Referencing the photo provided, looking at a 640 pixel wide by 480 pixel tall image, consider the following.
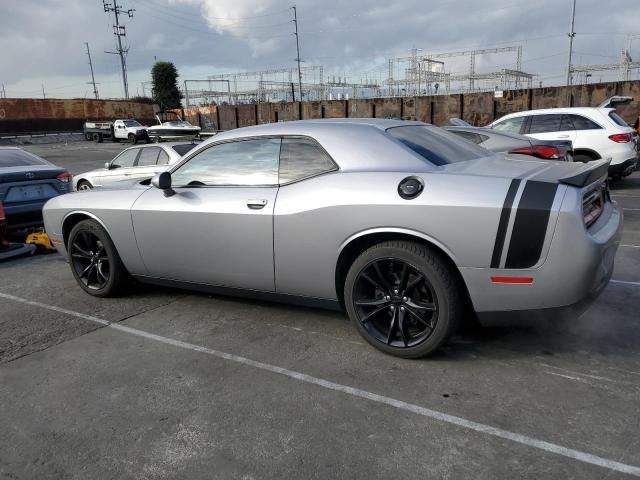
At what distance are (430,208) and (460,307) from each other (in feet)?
2.11

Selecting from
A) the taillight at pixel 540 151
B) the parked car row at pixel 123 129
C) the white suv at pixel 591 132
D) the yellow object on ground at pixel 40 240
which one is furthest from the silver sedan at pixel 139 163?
the parked car row at pixel 123 129

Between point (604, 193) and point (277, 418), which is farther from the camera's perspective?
point (604, 193)

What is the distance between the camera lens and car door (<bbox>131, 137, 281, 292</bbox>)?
383 cm

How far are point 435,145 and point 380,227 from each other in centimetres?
95

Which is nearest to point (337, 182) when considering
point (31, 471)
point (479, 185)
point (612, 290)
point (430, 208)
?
point (430, 208)

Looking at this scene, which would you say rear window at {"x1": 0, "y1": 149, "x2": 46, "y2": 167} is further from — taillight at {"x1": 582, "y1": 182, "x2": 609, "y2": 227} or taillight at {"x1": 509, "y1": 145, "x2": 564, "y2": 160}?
taillight at {"x1": 582, "y1": 182, "x2": 609, "y2": 227}

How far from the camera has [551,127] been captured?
10.8 m

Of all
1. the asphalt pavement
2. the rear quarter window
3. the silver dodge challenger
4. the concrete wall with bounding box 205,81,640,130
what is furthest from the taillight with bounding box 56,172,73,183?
the concrete wall with bounding box 205,81,640,130

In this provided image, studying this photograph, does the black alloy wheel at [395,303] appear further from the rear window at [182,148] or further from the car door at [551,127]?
the car door at [551,127]

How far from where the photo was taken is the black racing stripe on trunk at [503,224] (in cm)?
293

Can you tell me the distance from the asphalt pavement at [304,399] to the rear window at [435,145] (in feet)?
4.27

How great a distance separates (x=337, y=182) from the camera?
3.50 metres

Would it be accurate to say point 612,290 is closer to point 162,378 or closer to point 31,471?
point 162,378

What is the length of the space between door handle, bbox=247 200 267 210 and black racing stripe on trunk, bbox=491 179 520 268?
5.37ft
